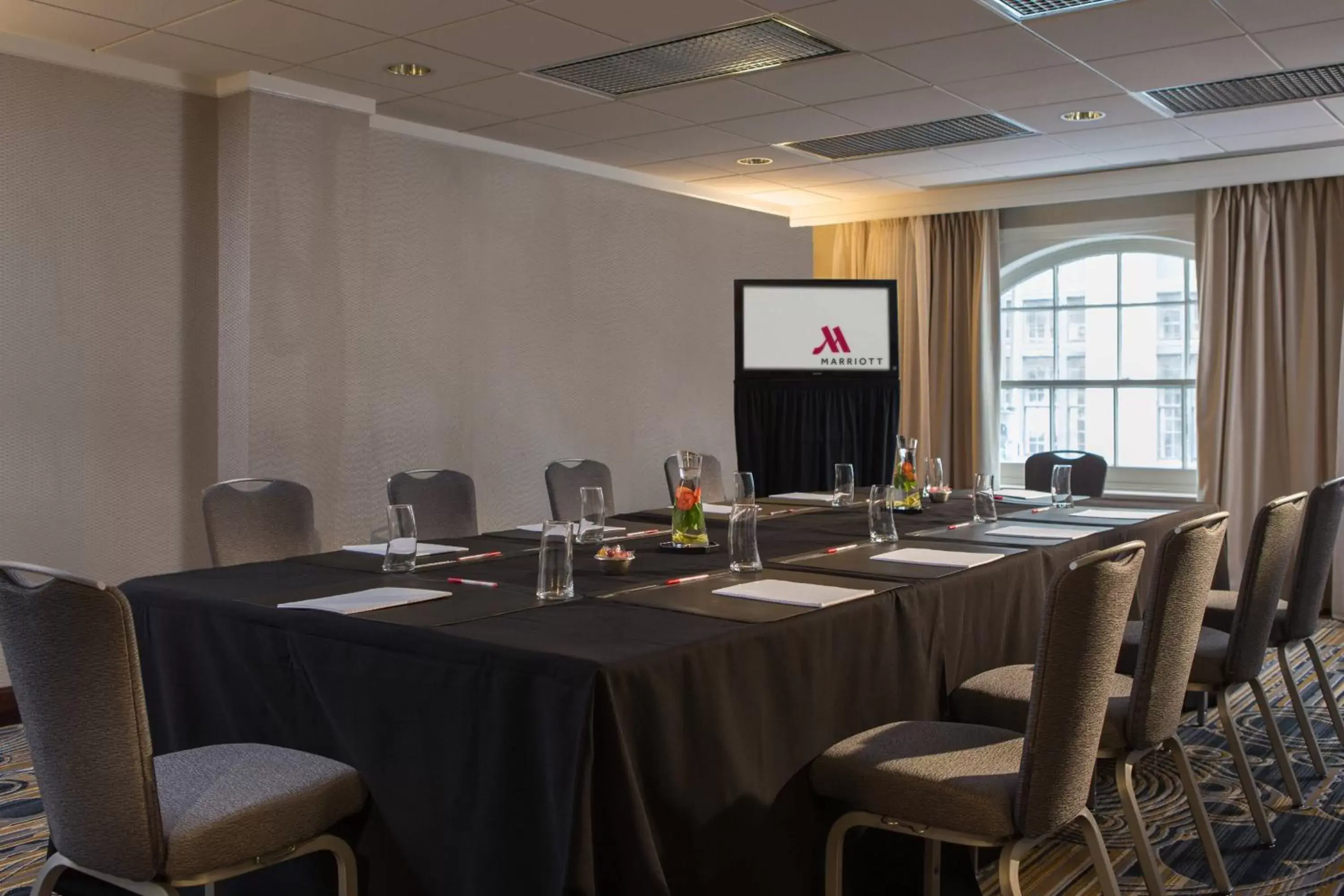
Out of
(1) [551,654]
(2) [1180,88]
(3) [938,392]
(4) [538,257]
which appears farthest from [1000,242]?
(1) [551,654]

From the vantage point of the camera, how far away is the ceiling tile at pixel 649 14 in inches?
160

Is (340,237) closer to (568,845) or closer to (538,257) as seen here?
(538,257)

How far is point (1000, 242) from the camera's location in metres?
8.29

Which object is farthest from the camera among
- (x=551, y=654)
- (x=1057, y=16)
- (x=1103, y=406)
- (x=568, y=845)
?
(x=1103, y=406)

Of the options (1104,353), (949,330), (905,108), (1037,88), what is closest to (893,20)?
(1037,88)

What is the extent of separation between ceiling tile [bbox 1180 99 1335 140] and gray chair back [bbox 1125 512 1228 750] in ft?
13.1

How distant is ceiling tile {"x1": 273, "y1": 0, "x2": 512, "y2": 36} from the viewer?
13.2ft

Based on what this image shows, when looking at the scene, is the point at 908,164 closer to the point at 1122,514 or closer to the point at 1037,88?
the point at 1037,88

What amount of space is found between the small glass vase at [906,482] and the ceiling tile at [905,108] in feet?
6.10

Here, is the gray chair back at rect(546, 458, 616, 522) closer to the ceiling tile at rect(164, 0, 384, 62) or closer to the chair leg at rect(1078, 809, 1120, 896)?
the ceiling tile at rect(164, 0, 384, 62)

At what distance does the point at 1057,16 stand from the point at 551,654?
3.39m

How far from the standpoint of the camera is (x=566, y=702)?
1906mm

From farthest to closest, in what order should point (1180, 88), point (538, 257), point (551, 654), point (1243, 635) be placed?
point (538, 257)
point (1180, 88)
point (1243, 635)
point (551, 654)

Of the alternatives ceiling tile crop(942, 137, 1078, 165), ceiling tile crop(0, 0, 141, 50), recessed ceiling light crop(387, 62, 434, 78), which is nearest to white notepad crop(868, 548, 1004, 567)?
recessed ceiling light crop(387, 62, 434, 78)
